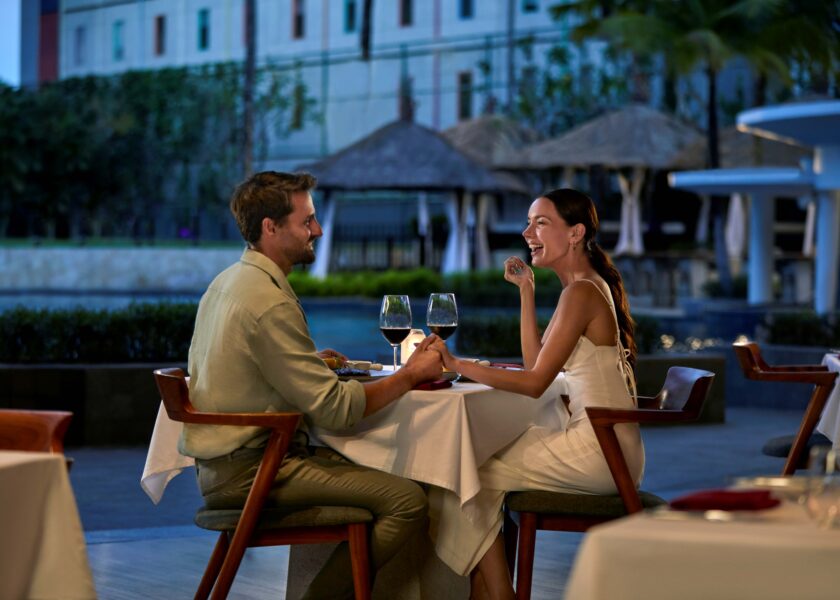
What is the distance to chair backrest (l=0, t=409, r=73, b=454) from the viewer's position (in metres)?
3.80

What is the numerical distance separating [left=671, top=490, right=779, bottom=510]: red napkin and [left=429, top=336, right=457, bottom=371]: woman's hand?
76.8 inches

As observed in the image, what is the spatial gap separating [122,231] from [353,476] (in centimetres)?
4108

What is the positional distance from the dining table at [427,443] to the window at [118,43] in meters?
46.8

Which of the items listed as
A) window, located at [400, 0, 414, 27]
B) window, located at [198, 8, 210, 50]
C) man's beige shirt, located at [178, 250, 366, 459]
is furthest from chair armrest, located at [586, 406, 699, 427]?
window, located at [198, 8, 210, 50]

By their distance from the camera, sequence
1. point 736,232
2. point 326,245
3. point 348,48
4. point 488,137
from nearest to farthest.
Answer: point 736,232 < point 326,245 < point 488,137 < point 348,48

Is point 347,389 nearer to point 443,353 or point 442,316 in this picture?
point 443,353

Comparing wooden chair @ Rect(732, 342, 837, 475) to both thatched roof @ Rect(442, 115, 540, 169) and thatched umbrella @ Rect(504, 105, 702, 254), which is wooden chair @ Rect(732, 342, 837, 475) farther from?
thatched roof @ Rect(442, 115, 540, 169)

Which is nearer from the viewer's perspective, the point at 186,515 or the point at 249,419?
the point at 249,419

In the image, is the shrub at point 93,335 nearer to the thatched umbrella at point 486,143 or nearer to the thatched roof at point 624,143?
the thatched roof at point 624,143

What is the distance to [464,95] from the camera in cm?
4394

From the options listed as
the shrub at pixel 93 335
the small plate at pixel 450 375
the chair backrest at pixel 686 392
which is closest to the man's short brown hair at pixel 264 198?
the small plate at pixel 450 375

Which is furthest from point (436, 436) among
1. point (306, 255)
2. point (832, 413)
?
point (832, 413)

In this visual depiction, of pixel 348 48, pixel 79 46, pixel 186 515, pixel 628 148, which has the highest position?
pixel 79 46

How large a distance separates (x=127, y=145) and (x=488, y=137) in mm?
12129
